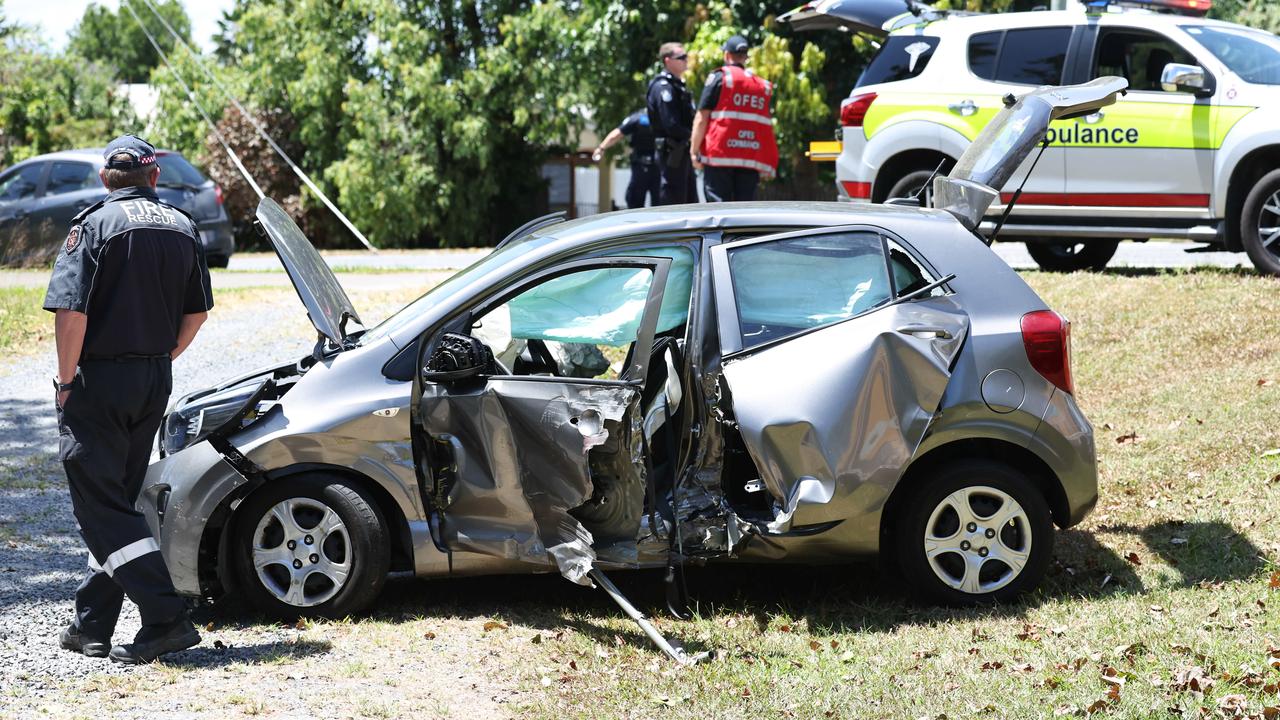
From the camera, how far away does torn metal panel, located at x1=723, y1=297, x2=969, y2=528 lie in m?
5.07

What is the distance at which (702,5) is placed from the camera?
22.3 m

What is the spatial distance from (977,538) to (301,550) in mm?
2627

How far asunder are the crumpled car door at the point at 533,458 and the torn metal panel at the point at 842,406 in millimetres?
473

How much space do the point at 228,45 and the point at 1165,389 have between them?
149 feet

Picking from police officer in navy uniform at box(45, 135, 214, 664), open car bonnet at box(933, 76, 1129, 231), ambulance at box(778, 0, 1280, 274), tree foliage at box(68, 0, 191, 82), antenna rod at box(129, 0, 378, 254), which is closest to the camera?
police officer in navy uniform at box(45, 135, 214, 664)

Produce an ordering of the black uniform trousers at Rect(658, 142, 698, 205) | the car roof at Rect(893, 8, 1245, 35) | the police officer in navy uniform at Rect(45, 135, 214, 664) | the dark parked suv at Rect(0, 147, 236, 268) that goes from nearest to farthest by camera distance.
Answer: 1. the police officer in navy uniform at Rect(45, 135, 214, 664)
2. the car roof at Rect(893, 8, 1245, 35)
3. the black uniform trousers at Rect(658, 142, 698, 205)
4. the dark parked suv at Rect(0, 147, 236, 268)

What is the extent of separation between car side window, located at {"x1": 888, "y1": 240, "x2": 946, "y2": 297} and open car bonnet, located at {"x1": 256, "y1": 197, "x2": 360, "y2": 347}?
7.19ft

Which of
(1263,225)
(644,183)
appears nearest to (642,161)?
(644,183)

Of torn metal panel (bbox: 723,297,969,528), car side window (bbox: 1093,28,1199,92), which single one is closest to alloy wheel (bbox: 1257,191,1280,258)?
car side window (bbox: 1093,28,1199,92)

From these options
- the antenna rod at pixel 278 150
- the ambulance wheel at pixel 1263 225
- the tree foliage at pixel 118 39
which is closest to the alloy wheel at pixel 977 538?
the ambulance wheel at pixel 1263 225

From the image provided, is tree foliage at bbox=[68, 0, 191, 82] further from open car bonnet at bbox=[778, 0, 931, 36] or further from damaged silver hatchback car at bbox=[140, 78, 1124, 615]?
damaged silver hatchback car at bbox=[140, 78, 1124, 615]

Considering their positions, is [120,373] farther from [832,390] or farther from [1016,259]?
[1016,259]

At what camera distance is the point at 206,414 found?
5.27m

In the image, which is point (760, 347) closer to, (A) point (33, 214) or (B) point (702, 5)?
(A) point (33, 214)
